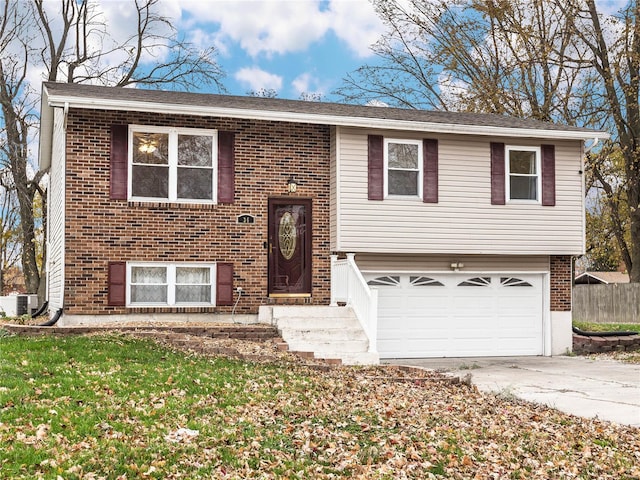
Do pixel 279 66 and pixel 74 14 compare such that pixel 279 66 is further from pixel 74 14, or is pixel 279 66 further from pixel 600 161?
pixel 600 161

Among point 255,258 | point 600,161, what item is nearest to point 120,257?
point 255,258

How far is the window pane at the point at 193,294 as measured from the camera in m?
15.0

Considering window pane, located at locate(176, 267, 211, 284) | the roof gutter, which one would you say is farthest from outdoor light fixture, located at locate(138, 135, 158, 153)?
window pane, located at locate(176, 267, 211, 284)

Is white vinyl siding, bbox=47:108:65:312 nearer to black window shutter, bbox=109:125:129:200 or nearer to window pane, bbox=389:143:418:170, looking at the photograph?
black window shutter, bbox=109:125:129:200

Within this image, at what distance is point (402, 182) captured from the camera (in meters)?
16.2

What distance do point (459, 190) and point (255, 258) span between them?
15.6 ft

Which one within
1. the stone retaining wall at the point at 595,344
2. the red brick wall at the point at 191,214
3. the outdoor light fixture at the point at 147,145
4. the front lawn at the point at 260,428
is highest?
the outdoor light fixture at the point at 147,145

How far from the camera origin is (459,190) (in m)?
16.5

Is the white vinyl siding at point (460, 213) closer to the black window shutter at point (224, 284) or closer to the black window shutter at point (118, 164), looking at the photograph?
the black window shutter at point (224, 284)

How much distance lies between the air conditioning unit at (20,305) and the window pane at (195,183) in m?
8.59

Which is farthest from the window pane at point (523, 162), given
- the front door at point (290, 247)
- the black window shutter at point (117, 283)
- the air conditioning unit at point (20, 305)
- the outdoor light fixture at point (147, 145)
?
the air conditioning unit at point (20, 305)

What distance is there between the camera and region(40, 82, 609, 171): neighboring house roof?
14391mm

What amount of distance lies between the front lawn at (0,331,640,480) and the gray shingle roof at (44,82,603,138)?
6207 millimetres

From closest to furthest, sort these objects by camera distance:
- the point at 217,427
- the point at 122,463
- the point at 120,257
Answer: the point at 122,463
the point at 217,427
the point at 120,257
